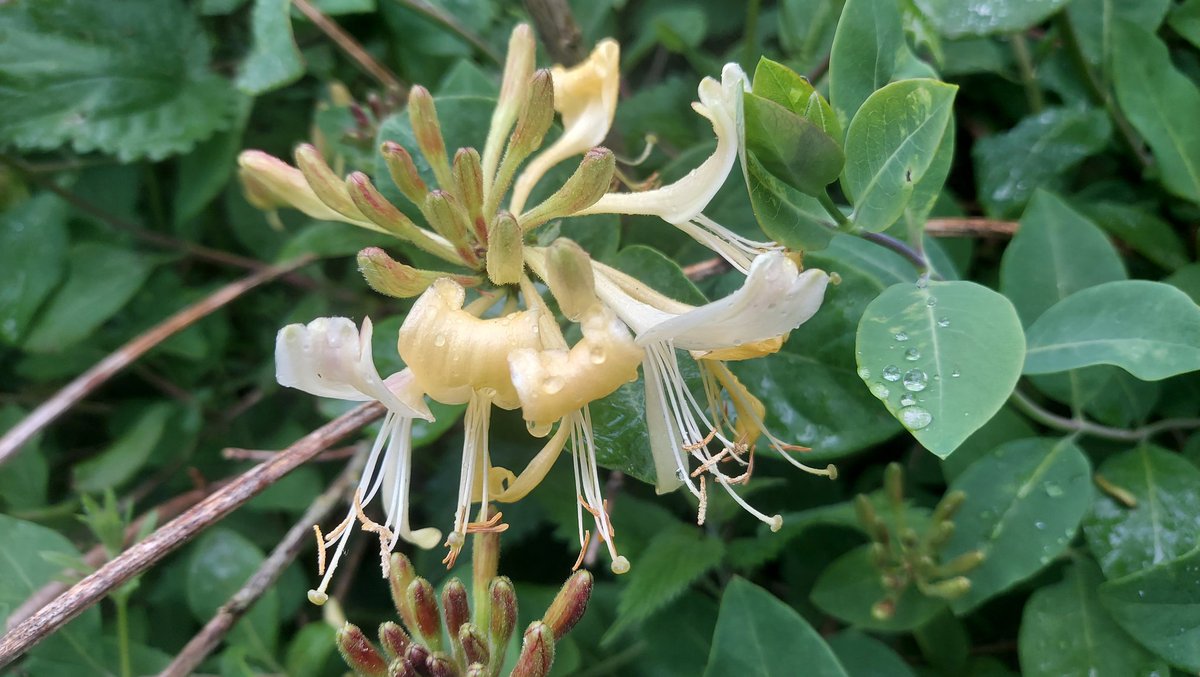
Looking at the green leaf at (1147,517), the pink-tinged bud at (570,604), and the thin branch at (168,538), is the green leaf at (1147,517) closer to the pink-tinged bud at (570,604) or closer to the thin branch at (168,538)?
the pink-tinged bud at (570,604)

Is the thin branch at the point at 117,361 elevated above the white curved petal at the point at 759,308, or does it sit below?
below

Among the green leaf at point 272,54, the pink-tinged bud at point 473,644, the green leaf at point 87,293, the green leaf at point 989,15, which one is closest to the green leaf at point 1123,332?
the green leaf at point 989,15

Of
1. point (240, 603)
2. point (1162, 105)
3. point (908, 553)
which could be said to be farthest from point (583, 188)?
point (1162, 105)

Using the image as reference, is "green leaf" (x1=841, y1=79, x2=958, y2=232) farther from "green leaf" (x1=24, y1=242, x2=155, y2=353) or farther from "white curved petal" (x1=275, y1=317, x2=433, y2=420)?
Result: "green leaf" (x1=24, y1=242, x2=155, y2=353)

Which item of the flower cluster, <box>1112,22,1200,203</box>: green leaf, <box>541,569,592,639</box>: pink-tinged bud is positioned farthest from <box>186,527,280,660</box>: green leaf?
<box>1112,22,1200,203</box>: green leaf

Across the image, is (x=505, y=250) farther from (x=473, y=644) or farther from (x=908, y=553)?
(x=908, y=553)

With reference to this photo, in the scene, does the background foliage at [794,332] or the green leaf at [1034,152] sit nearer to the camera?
the background foliage at [794,332]
